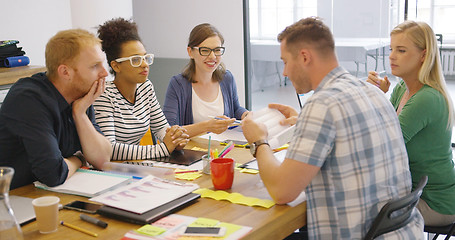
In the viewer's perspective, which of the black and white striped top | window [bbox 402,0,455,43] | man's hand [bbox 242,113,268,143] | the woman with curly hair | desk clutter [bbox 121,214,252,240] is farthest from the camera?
window [bbox 402,0,455,43]

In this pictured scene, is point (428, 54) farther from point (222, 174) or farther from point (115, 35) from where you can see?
point (115, 35)

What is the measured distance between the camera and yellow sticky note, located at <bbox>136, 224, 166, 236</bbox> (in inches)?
62.4

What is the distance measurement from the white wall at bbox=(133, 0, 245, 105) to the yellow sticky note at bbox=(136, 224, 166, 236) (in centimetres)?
416

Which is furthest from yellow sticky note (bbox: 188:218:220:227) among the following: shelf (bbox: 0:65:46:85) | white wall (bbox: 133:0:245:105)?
white wall (bbox: 133:0:245:105)

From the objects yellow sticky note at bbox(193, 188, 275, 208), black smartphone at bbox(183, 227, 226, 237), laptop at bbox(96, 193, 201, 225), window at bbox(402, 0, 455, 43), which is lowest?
yellow sticky note at bbox(193, 188, 275, 208)

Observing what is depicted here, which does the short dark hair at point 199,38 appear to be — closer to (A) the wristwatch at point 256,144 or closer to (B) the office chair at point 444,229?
(A) the wristwatch at point 256,144

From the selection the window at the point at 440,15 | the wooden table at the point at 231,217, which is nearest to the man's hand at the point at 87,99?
the wooden table at the point at 231,217

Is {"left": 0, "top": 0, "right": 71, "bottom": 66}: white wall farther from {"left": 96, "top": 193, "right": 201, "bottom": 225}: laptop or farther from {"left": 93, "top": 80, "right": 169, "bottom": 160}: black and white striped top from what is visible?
{"left": 96, "top": 193, "right": 201, "bottom": 225}: laptop

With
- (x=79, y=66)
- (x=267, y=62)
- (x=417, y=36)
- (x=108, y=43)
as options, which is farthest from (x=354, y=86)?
(x=267, y=62)

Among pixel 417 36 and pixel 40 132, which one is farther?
pixel 417 36

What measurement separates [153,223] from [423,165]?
53.4 inches

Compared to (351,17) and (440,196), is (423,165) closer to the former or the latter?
(440,196)

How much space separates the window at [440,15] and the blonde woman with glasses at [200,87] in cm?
290

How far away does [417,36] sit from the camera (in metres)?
2.53
